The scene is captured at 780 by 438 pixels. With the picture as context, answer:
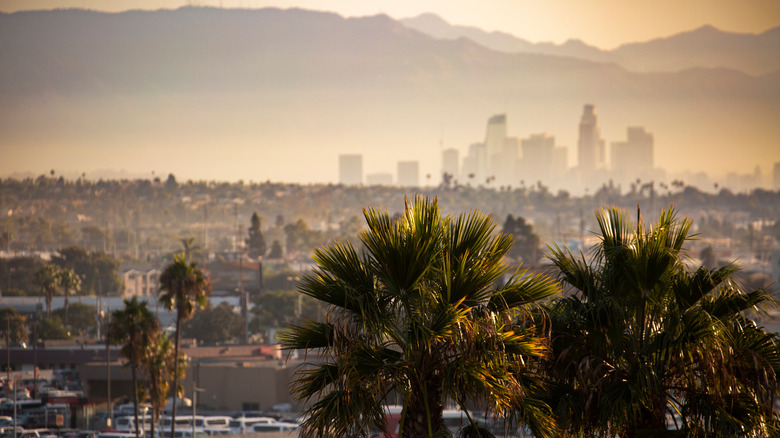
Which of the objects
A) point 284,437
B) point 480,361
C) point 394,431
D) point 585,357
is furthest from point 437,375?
point 284,437

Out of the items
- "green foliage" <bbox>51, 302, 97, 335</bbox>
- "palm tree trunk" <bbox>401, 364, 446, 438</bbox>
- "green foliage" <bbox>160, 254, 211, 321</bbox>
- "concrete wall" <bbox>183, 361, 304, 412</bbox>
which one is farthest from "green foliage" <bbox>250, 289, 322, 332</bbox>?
"palm tree trunk" <bbox>401, 364, 446, 438</bbox>

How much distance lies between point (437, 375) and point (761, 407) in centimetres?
296

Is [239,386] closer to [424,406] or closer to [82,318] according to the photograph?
[424,406]

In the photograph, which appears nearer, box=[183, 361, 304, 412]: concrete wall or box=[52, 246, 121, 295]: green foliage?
box=[183, 361, 304, 412]: concrete wall

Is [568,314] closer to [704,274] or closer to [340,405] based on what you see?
[704,274]

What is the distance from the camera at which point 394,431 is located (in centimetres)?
2986

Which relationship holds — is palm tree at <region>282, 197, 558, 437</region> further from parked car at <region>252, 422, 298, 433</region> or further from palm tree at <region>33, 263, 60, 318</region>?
palm tree at <region>33, 263, 60, 318</region>

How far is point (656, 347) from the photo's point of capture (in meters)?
9.05

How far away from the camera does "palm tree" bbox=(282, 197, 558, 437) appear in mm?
8367

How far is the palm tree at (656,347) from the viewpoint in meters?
8.80

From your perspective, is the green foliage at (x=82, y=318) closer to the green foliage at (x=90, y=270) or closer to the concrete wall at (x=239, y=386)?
the green foliage at (x=90, y=270)

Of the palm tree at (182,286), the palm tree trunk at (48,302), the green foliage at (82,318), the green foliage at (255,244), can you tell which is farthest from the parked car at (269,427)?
the green foliage at (255,244)

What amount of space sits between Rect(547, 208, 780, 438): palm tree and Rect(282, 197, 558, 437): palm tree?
59cm

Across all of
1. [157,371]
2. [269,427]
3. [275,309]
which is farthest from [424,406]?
[275,309]
